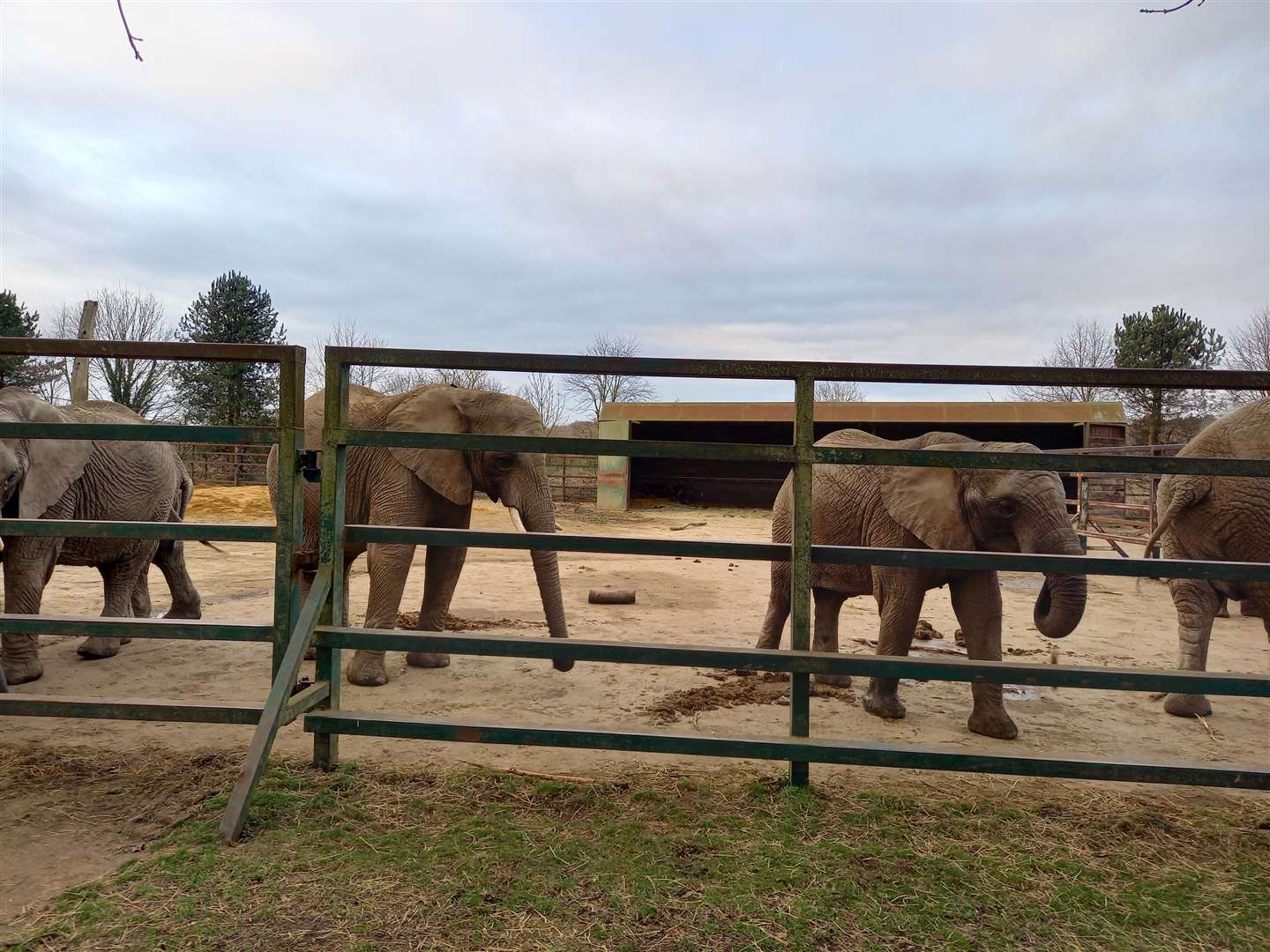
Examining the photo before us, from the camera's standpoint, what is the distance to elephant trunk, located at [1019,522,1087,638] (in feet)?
13.8

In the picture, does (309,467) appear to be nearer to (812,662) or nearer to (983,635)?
(812,662)

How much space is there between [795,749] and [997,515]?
2.31 m

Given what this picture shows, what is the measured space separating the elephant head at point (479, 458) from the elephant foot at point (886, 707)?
2.16 m

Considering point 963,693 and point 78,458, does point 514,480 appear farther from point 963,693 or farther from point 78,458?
point 963,693

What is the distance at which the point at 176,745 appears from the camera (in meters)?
3.49

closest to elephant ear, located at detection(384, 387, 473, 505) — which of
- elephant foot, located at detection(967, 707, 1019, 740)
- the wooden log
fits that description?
the wooden log

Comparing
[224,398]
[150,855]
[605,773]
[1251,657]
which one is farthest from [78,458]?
[224,398]

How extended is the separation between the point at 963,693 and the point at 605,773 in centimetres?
330

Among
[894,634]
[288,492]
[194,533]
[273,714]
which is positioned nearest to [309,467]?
[288,492]

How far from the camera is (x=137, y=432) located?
2990mm

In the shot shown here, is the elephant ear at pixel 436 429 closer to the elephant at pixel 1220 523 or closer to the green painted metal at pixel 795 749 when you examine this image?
the green painted metal at pixel 795 749

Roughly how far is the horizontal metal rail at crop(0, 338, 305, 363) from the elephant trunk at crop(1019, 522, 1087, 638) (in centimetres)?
398

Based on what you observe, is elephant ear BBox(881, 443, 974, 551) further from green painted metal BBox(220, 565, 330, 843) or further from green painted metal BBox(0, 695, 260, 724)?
green painted metal BBox(0, 695, 260, 724)

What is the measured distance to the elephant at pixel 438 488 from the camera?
5387mm
